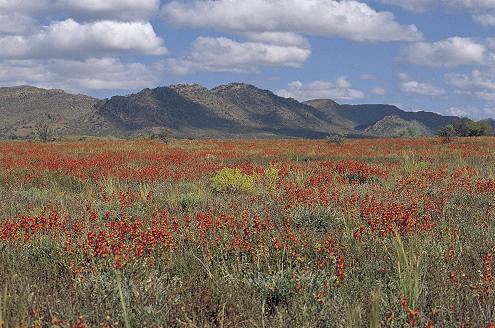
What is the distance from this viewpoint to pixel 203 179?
13.6 m

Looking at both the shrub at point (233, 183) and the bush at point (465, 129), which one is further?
the bush at point (465, 129)

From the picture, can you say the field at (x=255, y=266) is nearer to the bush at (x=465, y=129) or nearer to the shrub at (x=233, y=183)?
the shrub at (x=233, y=183)

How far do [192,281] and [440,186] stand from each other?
25.9ft

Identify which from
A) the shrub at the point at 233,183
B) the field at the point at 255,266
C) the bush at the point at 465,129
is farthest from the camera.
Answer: the bush at the point at 465,129

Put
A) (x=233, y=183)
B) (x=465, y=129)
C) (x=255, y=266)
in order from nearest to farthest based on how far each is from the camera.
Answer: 1. (x=255, y=266)
2. (x=233, y=183)
3. (x=465, y=129)

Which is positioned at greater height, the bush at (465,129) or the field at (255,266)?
the bush at (465,129)

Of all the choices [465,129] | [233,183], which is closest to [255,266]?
[233,183]

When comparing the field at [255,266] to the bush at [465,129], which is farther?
the bush at [465,129]

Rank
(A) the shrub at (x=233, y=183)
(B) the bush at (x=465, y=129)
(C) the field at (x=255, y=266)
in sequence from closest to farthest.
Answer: (C) the field at (x=255, y=266)
(A) the shrub at (x=233, y=183)
(B) the bush at (x=465, y=129)

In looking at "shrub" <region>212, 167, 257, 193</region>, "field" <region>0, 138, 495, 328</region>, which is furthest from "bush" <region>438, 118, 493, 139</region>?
"field" <region>0, 138, 495, 328</region>

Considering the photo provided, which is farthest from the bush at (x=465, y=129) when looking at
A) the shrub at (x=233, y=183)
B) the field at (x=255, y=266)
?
the field at (x=255, y=266)

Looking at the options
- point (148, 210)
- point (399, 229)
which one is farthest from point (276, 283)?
point (148, 210)

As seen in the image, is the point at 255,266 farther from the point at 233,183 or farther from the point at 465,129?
the point at 465,129

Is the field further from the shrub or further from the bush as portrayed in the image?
the bush
